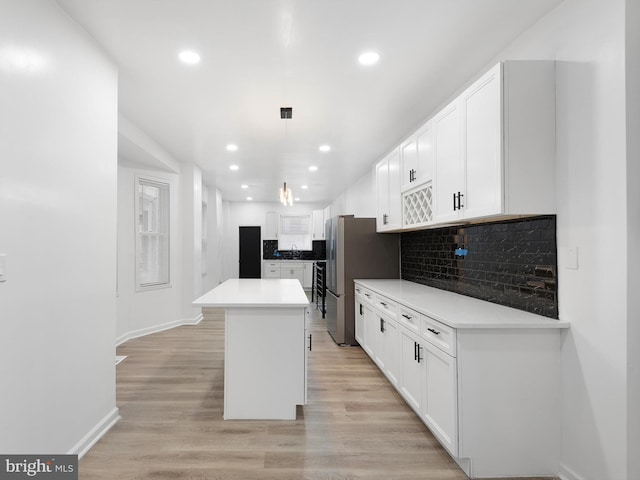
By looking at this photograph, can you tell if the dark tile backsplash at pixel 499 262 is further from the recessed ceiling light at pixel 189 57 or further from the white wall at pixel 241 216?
the white wall at pixel 241 216

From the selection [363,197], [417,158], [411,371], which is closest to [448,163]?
[417,158]

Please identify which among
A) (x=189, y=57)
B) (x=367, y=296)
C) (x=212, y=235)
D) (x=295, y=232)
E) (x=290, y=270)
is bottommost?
(x=290, y=270)

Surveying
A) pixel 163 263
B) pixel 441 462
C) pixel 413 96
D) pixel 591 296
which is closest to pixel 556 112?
pixel 591 296

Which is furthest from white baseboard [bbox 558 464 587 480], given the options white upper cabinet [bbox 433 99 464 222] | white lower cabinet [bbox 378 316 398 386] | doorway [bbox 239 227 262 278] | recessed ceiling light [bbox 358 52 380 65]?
doorway [bbox 239 227 262 278]

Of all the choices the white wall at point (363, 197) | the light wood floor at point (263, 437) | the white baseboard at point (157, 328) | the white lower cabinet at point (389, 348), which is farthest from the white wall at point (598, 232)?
the white baseboard at point (157, 328)

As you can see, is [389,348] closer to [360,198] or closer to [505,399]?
[505,399]

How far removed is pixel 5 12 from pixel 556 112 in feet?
9.22

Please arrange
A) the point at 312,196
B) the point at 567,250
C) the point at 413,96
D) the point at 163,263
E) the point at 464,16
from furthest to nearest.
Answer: the point at 312,196 < the point at 163,263 < the point at 413,96 < the point at 464,16 < the point at 567,250

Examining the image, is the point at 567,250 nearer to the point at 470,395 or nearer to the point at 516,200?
the point at 516,200

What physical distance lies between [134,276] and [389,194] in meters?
3.62

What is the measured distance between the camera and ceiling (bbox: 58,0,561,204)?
2021 millimetres

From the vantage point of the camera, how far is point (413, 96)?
124 inches

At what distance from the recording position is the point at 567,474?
1.90m

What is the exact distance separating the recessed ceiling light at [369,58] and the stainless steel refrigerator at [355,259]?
2242 mm
